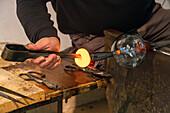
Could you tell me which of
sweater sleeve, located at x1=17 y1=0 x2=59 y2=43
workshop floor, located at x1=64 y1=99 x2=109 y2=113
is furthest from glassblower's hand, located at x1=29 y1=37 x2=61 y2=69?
workshop floor, located at x1=64 y1=99 x2=109 y2=113

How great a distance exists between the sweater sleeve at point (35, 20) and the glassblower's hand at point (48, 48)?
0.04m

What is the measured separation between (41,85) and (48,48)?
0.56ft

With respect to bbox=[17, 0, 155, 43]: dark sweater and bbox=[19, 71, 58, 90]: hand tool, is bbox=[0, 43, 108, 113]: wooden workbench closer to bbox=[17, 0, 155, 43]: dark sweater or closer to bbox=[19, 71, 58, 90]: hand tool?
bbox=[19, 71, 58, 90]: hand tool

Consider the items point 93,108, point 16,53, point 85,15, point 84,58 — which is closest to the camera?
point 16,53

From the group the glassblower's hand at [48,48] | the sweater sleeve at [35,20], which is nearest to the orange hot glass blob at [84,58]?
the glassblower's hand at [48,48]

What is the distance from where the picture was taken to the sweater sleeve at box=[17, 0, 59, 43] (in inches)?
34.9

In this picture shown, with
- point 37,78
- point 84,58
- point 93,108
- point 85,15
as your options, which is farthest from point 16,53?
point 93,108

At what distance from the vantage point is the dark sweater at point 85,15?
2.99 feet

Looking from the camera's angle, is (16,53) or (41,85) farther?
(41,85)

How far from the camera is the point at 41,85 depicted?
0.85 metres

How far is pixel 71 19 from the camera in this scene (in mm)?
1118

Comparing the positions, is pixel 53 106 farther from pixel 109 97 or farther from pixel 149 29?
pixel 149 29

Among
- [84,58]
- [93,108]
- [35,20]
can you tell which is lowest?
[93,108]

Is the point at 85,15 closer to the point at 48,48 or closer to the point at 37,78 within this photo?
the point at 48,48
